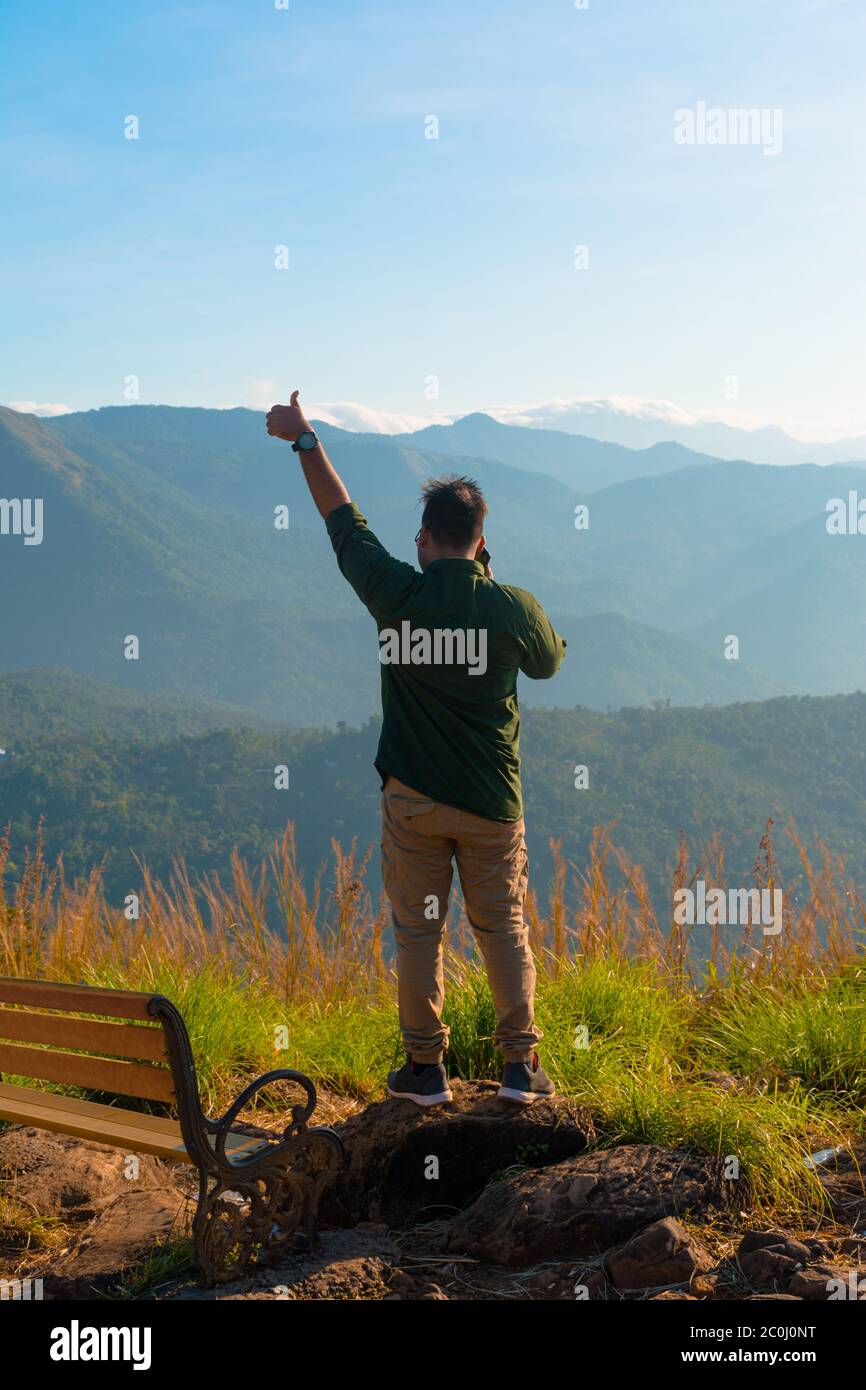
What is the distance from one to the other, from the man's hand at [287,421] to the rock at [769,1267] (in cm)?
259

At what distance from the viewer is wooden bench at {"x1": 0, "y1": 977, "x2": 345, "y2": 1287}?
9.16 ft

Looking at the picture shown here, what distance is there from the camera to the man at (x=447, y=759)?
3.42 meters

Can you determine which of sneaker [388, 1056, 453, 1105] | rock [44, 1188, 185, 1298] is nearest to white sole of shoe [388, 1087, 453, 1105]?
sneaker [388, 1056, 453, 1105]

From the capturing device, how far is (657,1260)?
114 inches

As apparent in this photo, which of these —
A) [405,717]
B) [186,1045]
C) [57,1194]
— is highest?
[405,717]

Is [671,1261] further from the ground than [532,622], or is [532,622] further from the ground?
[532,622]

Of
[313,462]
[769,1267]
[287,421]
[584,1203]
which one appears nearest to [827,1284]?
[769,1267]

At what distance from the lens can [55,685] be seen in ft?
385

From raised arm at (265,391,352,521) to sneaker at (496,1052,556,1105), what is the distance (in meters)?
1.73

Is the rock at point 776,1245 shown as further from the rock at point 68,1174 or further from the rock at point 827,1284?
the rock at point 68,1174
